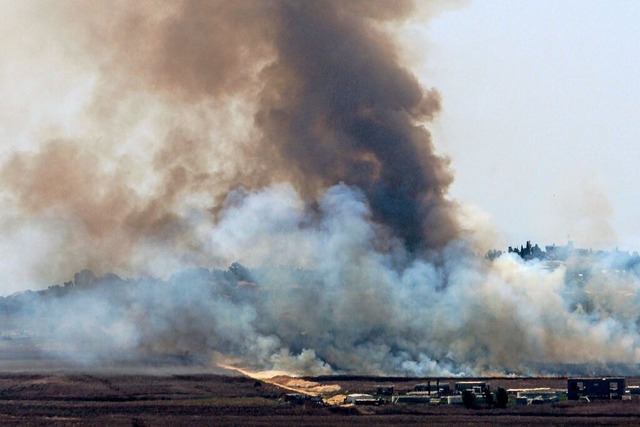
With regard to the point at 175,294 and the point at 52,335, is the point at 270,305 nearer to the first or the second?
the point at 175,294

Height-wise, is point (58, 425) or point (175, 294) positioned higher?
point (175, 294)

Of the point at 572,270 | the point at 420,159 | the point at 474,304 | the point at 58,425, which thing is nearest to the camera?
the point at 58,425

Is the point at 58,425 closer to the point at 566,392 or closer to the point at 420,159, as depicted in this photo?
the point at 566,392

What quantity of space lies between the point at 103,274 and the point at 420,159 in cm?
2963

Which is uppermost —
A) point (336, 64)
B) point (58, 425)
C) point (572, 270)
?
point (336, 64)

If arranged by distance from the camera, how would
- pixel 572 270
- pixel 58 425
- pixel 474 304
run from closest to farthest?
pixel 58 425, pixel 474 304, pixel 572 270

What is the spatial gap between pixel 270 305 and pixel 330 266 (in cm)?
611

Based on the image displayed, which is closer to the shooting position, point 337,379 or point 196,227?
point 337,379

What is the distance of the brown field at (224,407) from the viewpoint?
354 feet

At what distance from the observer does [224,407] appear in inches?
4486

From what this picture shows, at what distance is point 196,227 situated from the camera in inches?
5842

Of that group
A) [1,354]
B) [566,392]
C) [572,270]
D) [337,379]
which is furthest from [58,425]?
[572,270]

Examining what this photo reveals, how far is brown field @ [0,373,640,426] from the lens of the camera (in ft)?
354

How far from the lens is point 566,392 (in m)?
121
